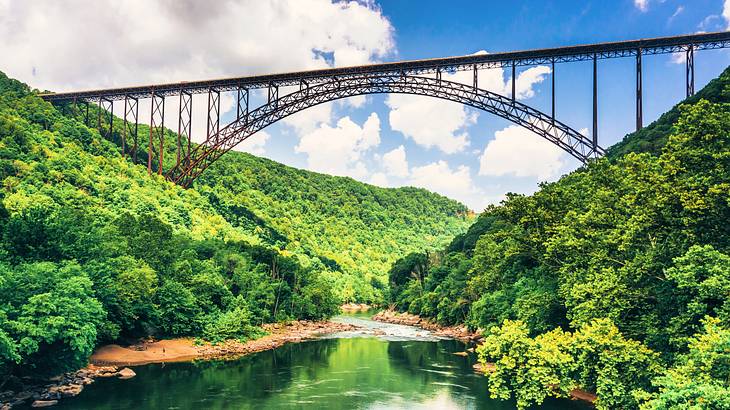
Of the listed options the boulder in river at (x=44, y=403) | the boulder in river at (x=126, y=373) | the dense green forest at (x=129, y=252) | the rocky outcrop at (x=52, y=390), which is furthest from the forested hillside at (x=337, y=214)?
the boulder in river at (x=44, y=403)

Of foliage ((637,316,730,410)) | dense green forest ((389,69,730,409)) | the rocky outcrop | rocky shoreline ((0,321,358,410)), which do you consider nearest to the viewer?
foliage ((637,316,730,410))

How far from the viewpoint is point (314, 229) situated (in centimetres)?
11856

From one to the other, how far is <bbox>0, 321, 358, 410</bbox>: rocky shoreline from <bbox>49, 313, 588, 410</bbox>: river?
0.90 meters

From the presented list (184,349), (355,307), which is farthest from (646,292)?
(355,307)

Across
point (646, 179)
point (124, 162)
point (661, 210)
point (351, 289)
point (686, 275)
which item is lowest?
point (351, 289)

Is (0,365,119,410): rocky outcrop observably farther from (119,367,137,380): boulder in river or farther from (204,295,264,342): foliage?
(204,295,264,342): foliage

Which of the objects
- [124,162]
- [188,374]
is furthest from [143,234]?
[124,162]

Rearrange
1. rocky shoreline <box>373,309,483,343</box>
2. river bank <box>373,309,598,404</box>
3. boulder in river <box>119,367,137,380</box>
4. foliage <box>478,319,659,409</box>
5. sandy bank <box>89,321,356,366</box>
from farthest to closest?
rocky shoreline <box>373,309,483,343</box> < sandy bank <box>89,321,356,366</box> < boulder in river <box>119,367,137,380</box> < river bank <box>373,309,598,404</box> < foliage <box>478,319,659,409</box>

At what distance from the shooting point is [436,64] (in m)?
47.0

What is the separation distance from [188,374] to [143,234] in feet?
46.9

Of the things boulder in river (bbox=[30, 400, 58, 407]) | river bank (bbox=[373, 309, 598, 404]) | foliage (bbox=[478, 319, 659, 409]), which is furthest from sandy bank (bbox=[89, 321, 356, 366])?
foliage (bbox=[478, 319, 659, 409])

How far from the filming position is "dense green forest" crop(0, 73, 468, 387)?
2431cm

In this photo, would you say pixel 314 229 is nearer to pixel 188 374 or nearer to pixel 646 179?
pixel 188 374

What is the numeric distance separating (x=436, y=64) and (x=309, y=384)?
2901cm
